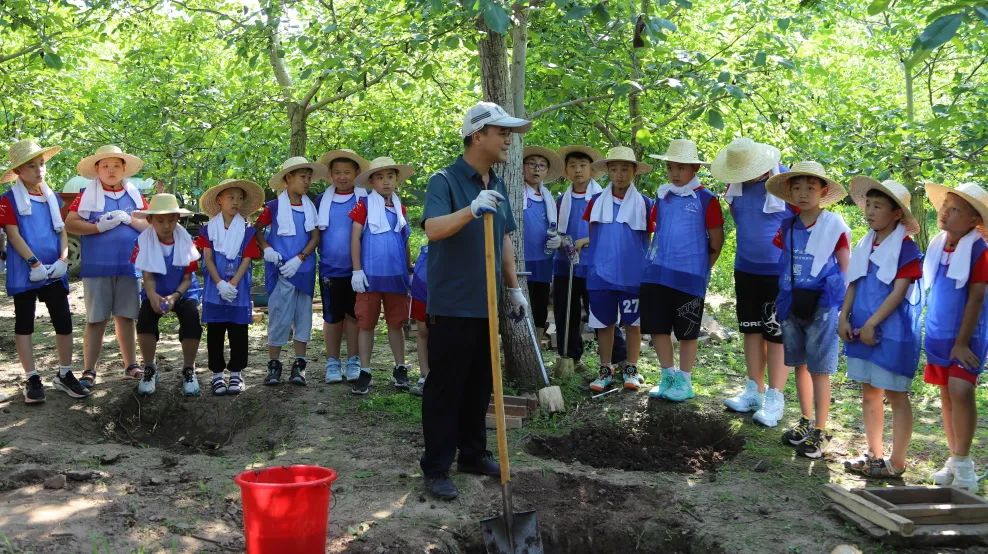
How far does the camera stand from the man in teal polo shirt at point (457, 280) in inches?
184

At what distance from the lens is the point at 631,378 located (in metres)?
7.01

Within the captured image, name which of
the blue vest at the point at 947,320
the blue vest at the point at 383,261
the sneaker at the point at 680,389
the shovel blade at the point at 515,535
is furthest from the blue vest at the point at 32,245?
the blue vest at the point at 947,320

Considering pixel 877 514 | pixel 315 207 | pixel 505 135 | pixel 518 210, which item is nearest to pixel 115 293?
pixel 315 207

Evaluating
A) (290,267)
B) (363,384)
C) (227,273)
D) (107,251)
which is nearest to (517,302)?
(363,384)

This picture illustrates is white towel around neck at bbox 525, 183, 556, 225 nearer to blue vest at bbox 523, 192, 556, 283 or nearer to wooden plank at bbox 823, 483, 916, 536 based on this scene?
blue vest at bbox 523, 192, 556, 283

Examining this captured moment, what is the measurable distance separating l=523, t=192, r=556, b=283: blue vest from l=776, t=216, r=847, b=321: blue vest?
2288 millimetres

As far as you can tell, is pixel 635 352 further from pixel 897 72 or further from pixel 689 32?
pixel 897 72

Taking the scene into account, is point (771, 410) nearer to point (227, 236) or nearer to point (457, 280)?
point (457, 280)

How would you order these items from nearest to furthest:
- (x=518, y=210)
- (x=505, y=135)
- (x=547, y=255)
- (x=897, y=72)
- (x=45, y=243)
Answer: (x=505, y=135), (x=45, y=243), (x=518, y=210), (x=547, y=255), (x=897, y=72)

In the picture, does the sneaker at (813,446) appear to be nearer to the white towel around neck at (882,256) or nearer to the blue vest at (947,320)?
the blue vest at (947,320)

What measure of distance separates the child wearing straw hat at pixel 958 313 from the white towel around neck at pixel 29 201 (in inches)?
241

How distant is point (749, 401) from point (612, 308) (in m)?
1.30

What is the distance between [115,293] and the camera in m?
7.04

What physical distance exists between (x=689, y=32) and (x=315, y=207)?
5.15m
